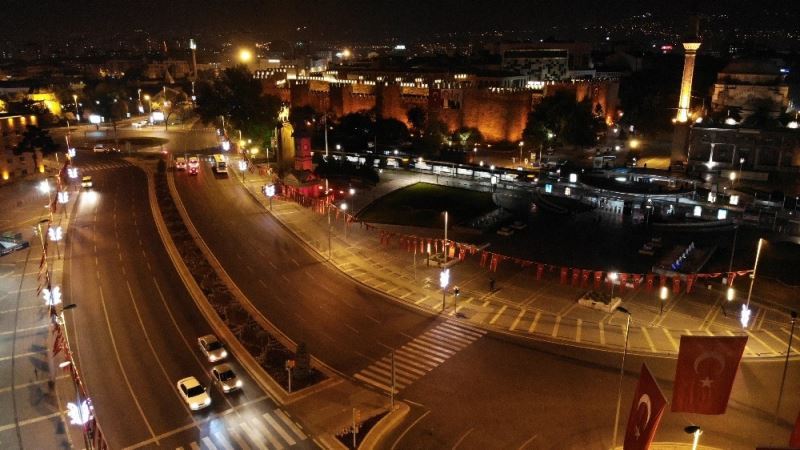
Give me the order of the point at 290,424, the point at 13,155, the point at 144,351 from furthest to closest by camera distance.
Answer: the point at 13,155 → the point at 144,351 → the point at 290,424

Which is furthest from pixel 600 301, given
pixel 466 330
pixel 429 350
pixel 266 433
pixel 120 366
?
pixel 120 366

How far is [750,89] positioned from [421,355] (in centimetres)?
7749

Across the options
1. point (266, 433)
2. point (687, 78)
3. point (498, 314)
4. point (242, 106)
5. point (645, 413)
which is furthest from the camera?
point (242, 106)

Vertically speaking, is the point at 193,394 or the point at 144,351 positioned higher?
the point at 193,394

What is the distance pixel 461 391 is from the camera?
1077 inches

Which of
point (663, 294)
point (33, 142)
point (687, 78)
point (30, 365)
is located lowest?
point (30, 365)

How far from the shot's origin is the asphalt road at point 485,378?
24.4 meters

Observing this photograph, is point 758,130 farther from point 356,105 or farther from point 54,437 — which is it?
point 54,437

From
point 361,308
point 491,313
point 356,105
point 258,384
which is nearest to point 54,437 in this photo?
point 258,384

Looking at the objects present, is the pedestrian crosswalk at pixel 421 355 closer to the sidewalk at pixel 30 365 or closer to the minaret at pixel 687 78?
the sidewalk at pixel 30 365

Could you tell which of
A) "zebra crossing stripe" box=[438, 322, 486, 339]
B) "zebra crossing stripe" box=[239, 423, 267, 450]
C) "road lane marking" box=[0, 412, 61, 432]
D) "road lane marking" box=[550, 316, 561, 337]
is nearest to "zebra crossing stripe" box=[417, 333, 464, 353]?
"zebra crossing stripe" box=[438, 322, 486, 339]

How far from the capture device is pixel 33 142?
70375 millimetres

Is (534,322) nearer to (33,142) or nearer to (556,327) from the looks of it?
(556,327)

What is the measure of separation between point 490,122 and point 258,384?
237 ft
